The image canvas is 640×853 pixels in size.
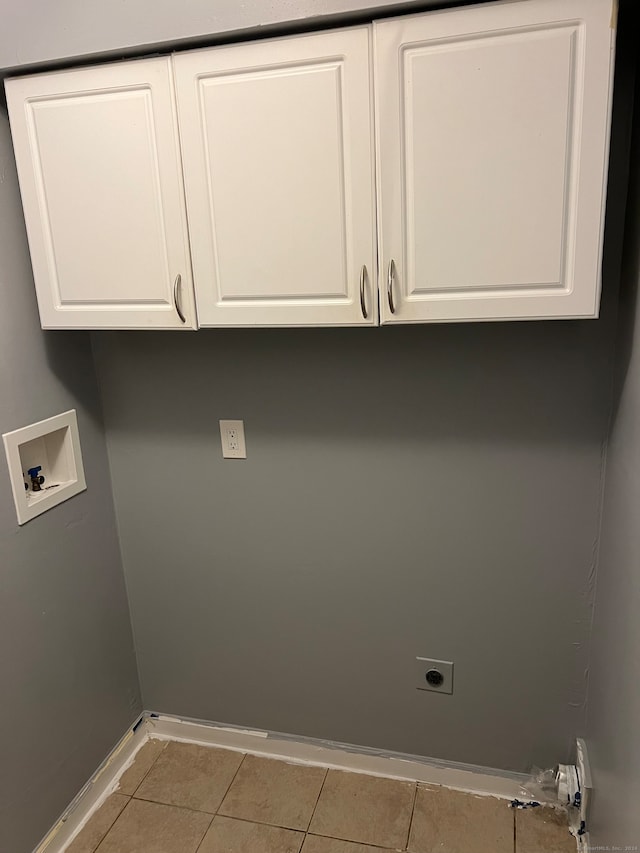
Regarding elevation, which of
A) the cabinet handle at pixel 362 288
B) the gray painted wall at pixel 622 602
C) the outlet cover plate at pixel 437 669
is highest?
the cabinet handle at pixel 362 288

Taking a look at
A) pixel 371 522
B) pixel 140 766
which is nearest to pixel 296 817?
pixel 140 766

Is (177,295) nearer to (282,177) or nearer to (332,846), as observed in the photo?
(282,177)

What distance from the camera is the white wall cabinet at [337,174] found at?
122 centimetres

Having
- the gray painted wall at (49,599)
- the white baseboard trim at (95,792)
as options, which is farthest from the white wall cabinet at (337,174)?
the white baseboard trim at (95,792)

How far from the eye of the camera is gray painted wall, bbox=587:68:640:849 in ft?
4.16

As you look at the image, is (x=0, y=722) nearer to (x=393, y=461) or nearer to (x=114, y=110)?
(x=393, y=461)

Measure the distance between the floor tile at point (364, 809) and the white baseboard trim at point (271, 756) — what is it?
0.04 m

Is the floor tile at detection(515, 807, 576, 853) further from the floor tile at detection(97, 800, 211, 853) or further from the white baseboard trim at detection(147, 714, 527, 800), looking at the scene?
the floor tile at detection(97, 800, 211, 853)

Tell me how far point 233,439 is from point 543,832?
1435 mm

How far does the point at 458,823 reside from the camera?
1829mm

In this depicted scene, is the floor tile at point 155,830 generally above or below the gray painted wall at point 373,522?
below

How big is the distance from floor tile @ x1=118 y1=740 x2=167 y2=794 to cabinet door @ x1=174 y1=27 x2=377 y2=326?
1.57 m

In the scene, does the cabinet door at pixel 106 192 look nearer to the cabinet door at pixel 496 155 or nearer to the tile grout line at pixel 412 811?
the cabinet door at pixel 496 155

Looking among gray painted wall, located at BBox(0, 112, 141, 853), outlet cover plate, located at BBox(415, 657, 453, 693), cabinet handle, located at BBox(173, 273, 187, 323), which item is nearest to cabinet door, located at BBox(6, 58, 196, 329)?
cabinet handle, located at BBox(173, 273, 187, 323)
